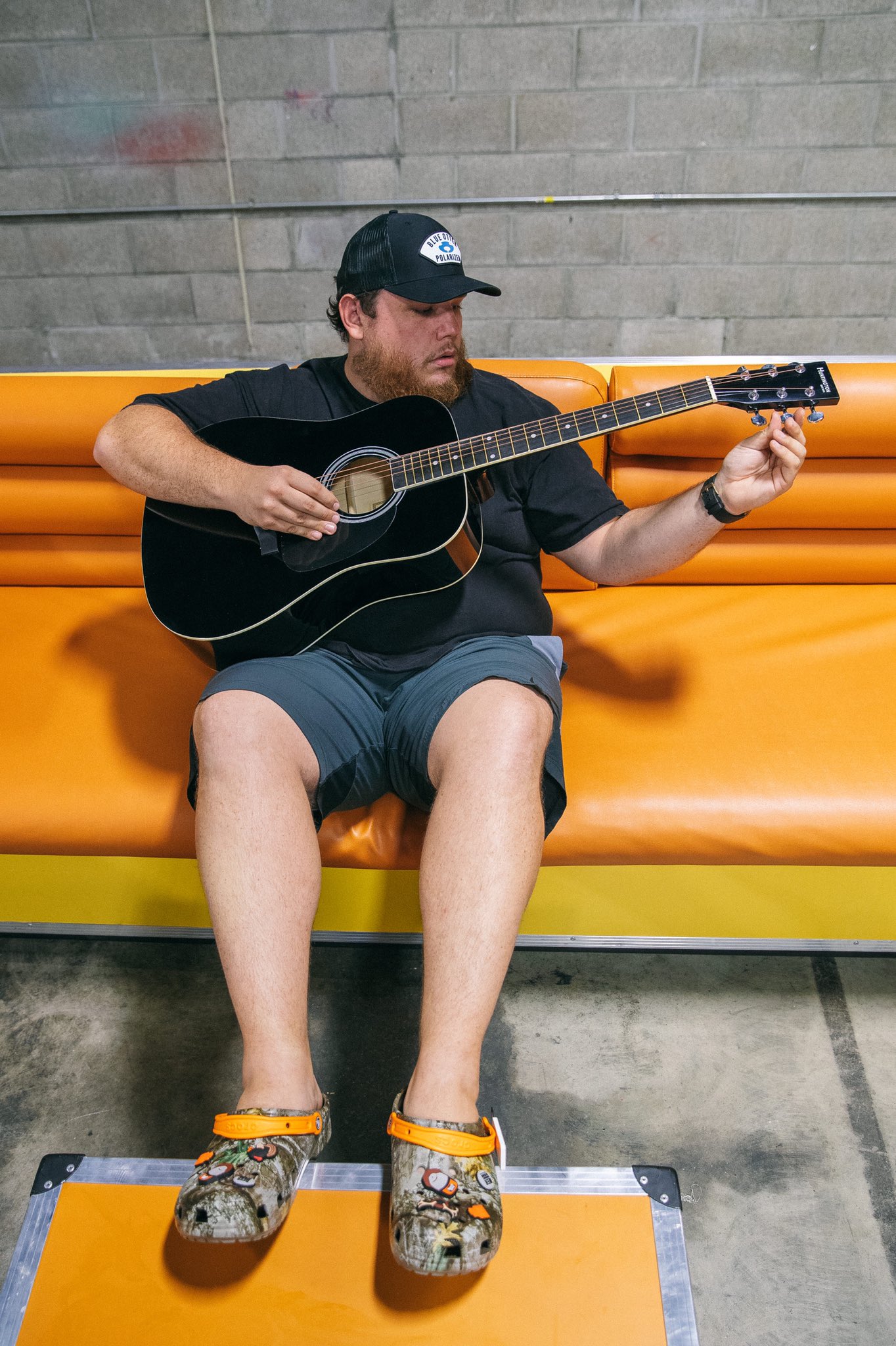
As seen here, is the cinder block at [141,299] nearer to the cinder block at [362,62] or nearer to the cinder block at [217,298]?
the cinder block at [217,298]

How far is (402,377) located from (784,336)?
2.09 meters

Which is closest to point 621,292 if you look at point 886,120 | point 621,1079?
point 886,120

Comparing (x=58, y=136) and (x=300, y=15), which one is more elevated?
(x=300, y=15)

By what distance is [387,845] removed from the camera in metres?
1.28

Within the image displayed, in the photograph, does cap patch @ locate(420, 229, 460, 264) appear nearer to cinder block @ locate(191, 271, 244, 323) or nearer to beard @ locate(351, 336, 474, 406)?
beard @ locate(351, 336, 474, 406)

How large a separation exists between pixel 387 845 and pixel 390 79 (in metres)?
2.48

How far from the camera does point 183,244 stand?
291 centimetres

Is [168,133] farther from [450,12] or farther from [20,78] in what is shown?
[450,12]

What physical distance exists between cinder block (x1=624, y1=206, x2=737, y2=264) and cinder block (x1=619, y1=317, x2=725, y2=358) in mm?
192

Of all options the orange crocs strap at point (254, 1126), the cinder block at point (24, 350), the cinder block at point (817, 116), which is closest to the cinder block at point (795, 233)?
the cinder block at point (817, 116)

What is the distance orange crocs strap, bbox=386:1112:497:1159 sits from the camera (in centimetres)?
87

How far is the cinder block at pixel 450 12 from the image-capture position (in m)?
2.50

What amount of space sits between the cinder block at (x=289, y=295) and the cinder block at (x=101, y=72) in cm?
62

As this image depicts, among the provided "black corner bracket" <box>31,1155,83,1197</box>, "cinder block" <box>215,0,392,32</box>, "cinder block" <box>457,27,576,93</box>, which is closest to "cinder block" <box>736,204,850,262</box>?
"cinder block" <box>457,27,576,93</box>
